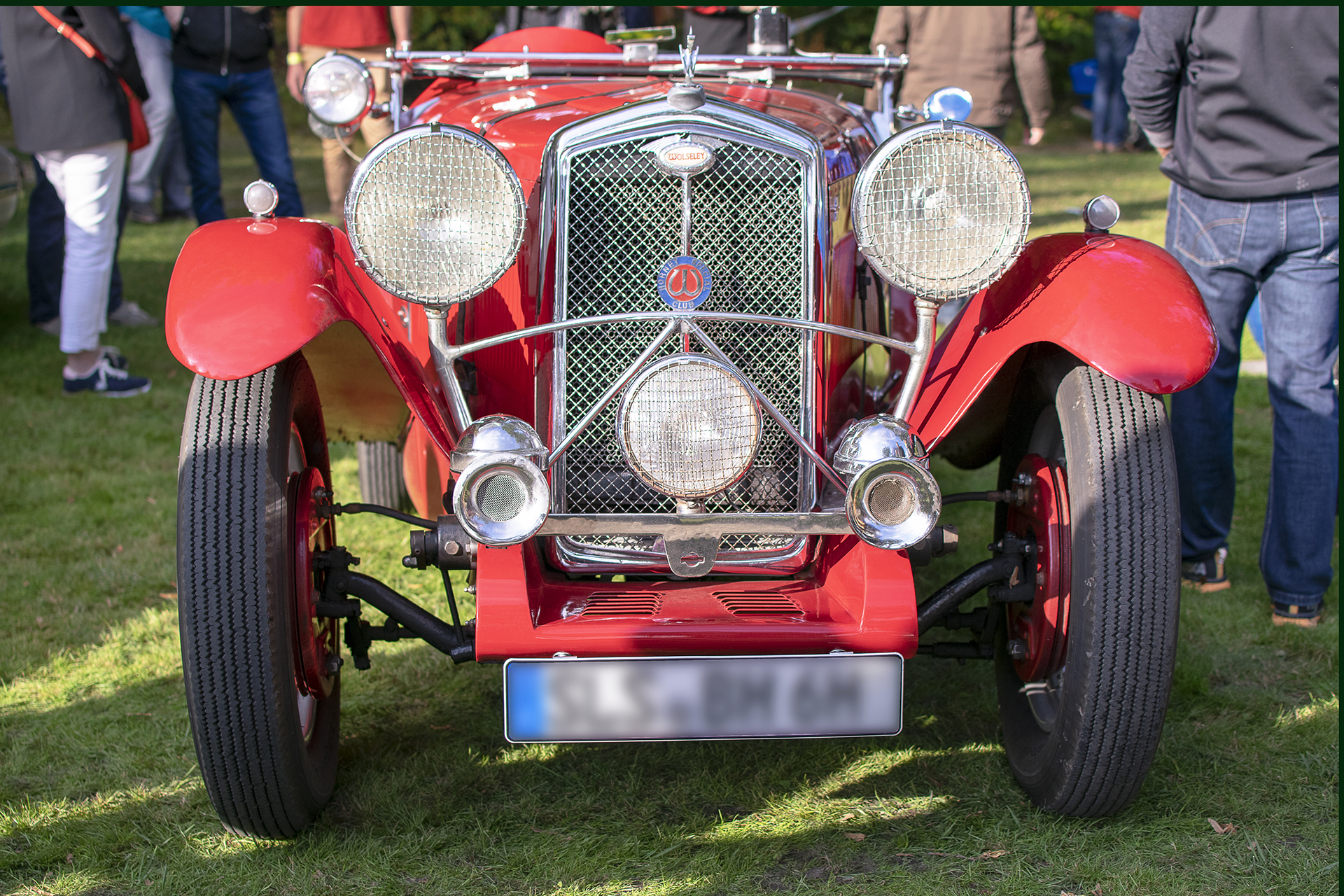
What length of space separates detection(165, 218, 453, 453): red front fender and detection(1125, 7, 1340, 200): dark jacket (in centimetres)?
235

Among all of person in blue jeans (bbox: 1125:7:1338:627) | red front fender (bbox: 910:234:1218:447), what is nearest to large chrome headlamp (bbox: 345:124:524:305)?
red front fender (bbox: 910:234:1218:447)

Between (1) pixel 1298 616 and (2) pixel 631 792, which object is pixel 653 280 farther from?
(1) pixel 1298 616

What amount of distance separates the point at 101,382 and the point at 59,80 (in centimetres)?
141

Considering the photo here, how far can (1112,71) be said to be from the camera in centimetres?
1421

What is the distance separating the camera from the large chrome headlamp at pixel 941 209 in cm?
213

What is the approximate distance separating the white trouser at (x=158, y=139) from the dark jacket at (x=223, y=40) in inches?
11.2

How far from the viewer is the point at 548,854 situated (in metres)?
2.30

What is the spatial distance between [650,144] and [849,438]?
0.75 meters

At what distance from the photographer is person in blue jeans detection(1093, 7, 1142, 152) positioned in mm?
13602

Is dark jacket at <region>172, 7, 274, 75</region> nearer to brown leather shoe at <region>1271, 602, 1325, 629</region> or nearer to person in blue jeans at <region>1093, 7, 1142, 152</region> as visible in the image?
brown leather shoe at <region>1271, 602, 1325, 629</region>

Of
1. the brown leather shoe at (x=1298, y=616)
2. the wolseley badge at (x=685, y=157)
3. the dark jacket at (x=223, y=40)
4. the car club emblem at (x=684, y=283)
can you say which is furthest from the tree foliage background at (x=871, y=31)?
the car club emblem at (x=684, y=283)

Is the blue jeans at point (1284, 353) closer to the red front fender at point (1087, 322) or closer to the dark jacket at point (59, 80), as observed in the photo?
the red front fender at point (1087, 322)

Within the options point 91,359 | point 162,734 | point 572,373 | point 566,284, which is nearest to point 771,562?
point 572,373

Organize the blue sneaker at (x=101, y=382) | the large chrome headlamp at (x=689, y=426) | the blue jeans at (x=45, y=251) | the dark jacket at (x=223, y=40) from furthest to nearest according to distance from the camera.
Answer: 1. the dark jacket at (x=223, y=40)
2. the blue jeans at (x=45, y=251)
3. the blue sneaker at (x=101, y=382)
4. the large chrome headlamp at (x=689, y=426)
